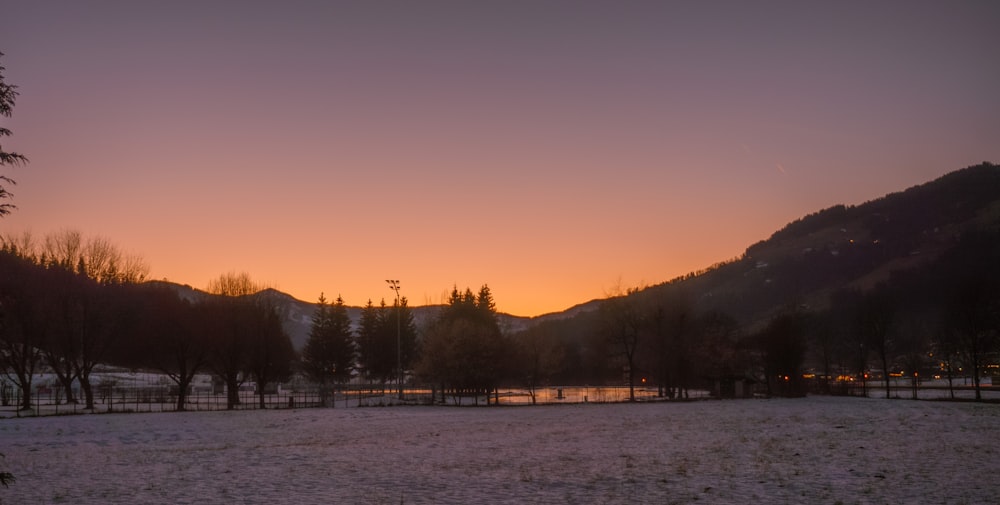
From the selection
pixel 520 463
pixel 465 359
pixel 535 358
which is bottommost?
pixel 520 463

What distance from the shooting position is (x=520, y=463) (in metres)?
21.2

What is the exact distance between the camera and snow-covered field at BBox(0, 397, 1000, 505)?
617 inches

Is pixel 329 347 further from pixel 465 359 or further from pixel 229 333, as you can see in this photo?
pixel 465 359

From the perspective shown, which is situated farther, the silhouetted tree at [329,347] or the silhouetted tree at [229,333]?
the silhouetted tree at [329,347]

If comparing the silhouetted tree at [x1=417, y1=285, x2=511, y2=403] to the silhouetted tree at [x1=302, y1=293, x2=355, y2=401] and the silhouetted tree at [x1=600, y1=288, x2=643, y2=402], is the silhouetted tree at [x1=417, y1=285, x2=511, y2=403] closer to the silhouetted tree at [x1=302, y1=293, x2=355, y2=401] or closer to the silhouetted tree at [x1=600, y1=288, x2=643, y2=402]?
the silhouetted tree at [x1=600, y1=288, x2=643, y2=402]

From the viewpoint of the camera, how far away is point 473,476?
1862 centimetres

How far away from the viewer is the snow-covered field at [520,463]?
15.7 meters

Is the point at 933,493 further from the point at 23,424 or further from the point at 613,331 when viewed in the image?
the point at 613,331

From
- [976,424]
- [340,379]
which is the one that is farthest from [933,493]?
[340,379]

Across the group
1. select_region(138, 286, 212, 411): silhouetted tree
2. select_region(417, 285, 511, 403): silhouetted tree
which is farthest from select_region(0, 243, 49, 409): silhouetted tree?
select_region(417, 285, 511, 403): silhouetted tree

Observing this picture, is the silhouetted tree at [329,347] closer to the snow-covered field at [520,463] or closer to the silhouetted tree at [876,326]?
the silhouetted tree at [876,326]

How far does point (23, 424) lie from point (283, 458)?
91.6ft

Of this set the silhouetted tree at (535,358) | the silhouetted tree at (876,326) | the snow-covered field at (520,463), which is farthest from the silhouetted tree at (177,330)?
the silhouetted tree at (876,326)

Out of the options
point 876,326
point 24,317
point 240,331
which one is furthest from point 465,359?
point 876,326
